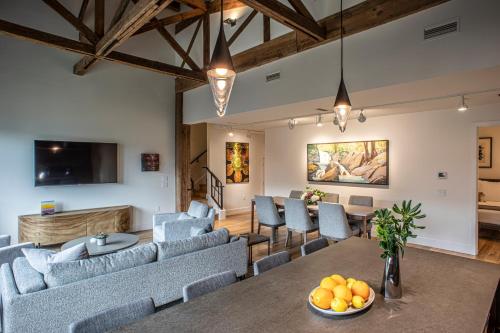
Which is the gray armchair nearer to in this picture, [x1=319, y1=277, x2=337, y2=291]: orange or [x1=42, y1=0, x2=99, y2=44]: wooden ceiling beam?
[x1=319, y1=277, x2=337, y2=291]: orange

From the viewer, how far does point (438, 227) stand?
17.8ft

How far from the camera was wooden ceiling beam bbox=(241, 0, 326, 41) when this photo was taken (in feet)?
9.95

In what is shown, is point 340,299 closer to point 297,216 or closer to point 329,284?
point 329,284

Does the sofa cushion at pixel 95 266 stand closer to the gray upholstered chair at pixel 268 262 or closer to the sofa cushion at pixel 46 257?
the sofa cushion at pixel 46 257

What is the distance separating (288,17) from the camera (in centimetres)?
338

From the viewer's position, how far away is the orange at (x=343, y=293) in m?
1.39

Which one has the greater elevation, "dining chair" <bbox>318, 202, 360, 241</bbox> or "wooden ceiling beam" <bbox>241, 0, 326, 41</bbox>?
"wooden ceiling beam" <bbox>241, 0, 326, 41</bbox>

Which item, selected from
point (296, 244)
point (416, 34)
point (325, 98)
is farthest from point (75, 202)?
point (416, 34)

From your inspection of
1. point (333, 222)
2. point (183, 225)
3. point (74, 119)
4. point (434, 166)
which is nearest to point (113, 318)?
point (183, 225)

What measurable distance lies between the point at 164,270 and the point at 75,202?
4052 mm

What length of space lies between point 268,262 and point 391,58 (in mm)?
2891

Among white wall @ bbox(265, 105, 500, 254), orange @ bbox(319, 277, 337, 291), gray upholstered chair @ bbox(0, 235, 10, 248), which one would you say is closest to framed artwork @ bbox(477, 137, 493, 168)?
white wall @ bbox(265, 105, 500, 254)

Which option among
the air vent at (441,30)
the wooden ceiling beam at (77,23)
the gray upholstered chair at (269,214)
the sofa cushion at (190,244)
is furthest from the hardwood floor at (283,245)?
the wooden ceiling beam at (77,23)

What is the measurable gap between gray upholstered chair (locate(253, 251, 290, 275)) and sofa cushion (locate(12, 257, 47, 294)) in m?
1.65
